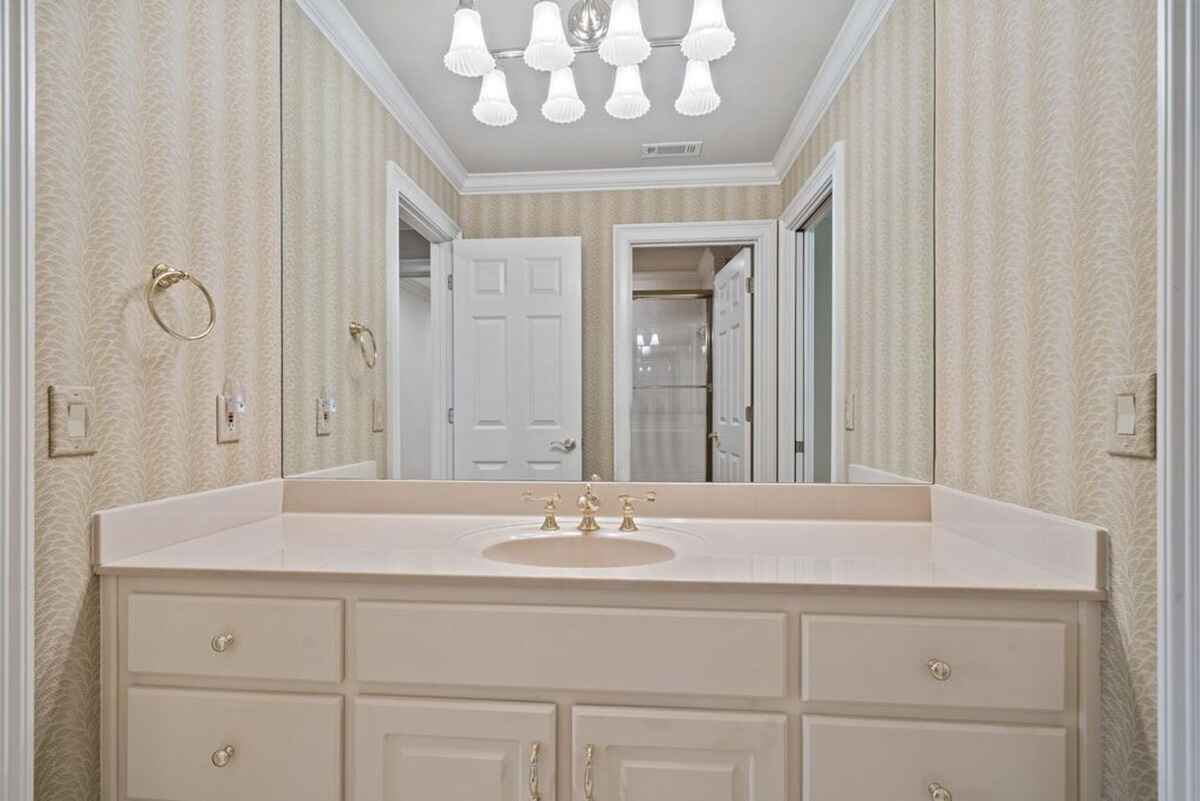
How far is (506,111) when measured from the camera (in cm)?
158

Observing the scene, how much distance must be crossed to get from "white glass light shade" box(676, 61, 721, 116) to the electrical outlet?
4.02ft

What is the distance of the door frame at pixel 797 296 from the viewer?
5.07 feet

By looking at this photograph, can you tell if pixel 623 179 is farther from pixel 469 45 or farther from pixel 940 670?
pixel 940 670

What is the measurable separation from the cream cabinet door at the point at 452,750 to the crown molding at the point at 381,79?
1.26 m

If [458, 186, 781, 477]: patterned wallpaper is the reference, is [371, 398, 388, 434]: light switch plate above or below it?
below

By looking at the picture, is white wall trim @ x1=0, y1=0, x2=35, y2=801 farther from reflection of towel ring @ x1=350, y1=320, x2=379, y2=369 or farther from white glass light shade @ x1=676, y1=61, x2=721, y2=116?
white glass light shade @ x1=676, y1=61, x2=721, y2=116

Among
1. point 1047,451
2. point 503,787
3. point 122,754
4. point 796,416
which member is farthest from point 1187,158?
point 122,754

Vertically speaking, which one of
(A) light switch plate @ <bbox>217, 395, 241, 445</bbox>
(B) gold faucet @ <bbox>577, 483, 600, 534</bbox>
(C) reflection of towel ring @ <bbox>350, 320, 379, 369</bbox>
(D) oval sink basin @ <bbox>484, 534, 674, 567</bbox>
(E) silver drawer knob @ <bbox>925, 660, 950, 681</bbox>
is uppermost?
(C) reflection of towel ring @ <bbox>350, 320, 379, 369</bbox>

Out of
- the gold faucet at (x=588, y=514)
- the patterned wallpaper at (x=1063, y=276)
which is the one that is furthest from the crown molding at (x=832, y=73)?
the gold faucet at (x=588, y=514)

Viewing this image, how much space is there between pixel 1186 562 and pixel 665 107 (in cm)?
137

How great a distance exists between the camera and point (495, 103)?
1583 mm

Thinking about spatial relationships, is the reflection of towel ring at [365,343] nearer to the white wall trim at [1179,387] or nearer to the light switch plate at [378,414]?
the light switch plate at [378,414]

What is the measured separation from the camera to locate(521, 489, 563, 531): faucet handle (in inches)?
56.9

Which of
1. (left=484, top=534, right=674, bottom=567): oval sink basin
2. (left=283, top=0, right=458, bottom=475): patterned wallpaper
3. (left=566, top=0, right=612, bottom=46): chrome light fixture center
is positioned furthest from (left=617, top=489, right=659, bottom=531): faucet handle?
(left=566, top=0, right=612, bottom=46): chrome light fixture center
